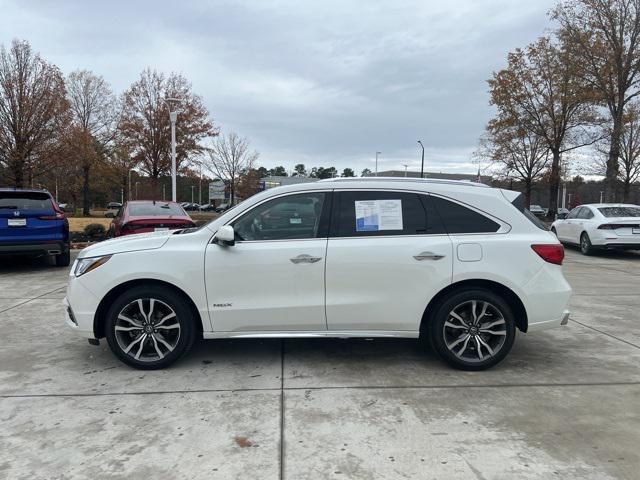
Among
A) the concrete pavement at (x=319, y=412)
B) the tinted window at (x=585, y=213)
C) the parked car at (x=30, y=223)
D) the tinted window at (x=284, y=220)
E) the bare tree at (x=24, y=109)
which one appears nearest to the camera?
the concrete pavement at (x=319, y=412)

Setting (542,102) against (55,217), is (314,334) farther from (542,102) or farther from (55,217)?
(542,102)

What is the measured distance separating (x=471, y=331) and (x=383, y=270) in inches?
38.2

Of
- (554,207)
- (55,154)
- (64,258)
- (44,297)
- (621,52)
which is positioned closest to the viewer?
(44,297)

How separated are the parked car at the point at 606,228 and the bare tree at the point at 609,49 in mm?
12302

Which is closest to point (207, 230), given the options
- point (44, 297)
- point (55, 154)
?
point (44, 297)

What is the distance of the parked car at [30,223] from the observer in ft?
30.4

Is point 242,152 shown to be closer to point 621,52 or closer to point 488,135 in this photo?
point 488,135

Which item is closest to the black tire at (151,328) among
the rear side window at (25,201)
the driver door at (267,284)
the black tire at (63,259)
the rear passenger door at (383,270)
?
the driver door at (267,284)

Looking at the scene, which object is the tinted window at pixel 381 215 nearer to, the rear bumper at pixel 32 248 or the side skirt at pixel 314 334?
the side skirt at pixel 314 334

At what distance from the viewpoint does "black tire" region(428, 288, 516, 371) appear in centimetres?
434

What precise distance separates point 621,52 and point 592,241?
14485 mm

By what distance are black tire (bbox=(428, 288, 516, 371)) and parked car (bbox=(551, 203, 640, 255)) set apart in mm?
10804

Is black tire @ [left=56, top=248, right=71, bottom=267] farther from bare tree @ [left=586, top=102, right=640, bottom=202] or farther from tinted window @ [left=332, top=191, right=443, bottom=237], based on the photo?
bare tree @ [left=586, top=102, right=640, bottom=202]

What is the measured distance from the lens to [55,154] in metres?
19.3
